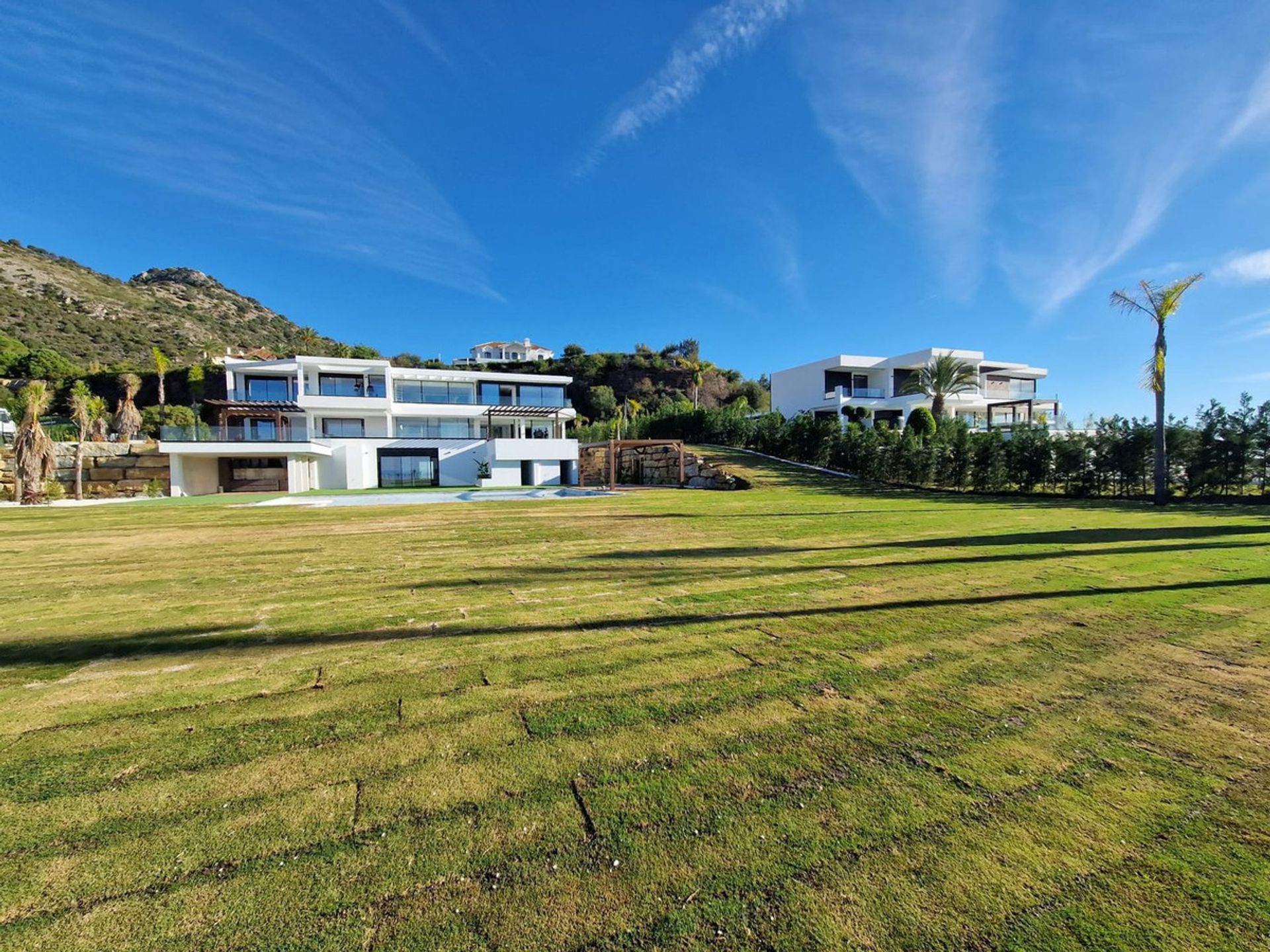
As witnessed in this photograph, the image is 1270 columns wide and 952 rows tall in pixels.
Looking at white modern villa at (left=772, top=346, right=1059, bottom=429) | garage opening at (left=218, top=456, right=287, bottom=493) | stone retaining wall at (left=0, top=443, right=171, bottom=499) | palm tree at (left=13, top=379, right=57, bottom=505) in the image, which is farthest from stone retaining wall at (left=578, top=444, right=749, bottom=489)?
palm tree at (left=13, top=379, right=57, bottom=505)

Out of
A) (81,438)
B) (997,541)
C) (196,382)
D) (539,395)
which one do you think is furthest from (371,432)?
(997,541)

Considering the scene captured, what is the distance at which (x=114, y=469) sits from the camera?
80.7 feet

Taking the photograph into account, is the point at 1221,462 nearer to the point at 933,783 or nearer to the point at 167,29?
the point at 933,783

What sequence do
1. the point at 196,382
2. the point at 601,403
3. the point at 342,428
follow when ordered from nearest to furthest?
the point at 342,428
the point at 196,382
the point at 601,403

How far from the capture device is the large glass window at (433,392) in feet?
107

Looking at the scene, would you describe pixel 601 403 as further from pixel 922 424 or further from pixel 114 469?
pixel 114 469

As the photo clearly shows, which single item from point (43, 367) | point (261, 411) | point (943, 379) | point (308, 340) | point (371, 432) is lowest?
point (371, 432)

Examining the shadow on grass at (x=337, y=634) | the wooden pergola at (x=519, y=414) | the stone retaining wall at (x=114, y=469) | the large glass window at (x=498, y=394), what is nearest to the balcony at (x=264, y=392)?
the stone retaining wall at (x=114, y=469)

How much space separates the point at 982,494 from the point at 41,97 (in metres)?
38.0

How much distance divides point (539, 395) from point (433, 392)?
6755 mm

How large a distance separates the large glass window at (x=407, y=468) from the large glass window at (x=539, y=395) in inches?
290

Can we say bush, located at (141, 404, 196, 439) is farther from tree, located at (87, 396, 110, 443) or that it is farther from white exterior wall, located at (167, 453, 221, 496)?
white exterior wall, located at (167, 453, 221, 496)

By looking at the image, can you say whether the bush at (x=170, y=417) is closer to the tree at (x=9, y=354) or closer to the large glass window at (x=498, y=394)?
the tree at (x=9, y=354)

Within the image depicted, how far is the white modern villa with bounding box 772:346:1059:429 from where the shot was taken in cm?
3409
